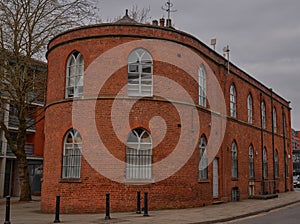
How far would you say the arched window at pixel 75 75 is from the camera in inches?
714

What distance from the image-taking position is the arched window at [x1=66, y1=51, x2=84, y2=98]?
714 inches

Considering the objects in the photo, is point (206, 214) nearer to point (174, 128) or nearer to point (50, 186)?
point (174, 128)

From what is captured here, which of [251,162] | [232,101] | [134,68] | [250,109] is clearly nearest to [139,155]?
[134,68]

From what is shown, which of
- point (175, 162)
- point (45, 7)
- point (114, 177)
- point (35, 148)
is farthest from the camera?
point (35, 148)

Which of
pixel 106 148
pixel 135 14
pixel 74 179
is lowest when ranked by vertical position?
pixel 74 179

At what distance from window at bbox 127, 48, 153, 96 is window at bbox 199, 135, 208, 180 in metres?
4.23

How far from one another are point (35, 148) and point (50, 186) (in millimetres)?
20377

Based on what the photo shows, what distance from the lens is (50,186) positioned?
58.4 feet

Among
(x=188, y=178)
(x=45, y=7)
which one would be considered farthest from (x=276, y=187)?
(x=45, y=7)

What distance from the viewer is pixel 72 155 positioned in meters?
17.5

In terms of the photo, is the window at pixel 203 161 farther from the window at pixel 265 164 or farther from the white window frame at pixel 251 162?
the window at pixel 265 164

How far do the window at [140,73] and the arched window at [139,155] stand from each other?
177 centimetres

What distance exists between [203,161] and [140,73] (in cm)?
565

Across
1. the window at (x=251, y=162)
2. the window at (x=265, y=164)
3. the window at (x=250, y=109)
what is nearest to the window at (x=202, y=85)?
the window at (x=250, y=109)
